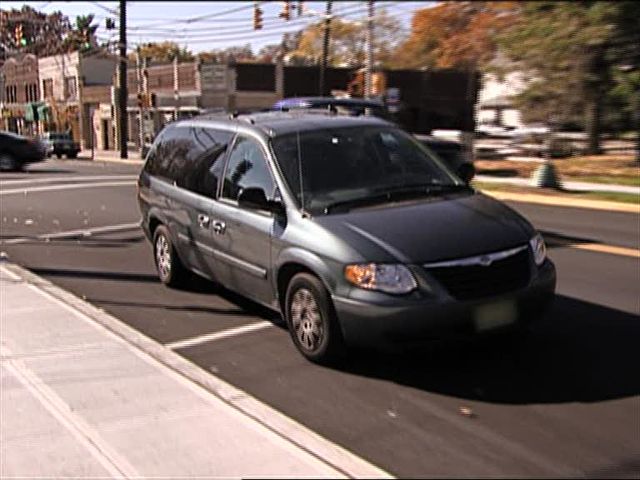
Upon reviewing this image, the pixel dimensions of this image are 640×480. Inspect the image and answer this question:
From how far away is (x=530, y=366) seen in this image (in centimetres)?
513

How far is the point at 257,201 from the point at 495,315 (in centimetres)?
198

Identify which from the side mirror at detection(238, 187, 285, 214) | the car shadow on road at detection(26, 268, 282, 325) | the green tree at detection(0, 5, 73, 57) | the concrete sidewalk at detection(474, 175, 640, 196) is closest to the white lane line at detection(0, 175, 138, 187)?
the green tree at detection(0, 5, 73, 57)

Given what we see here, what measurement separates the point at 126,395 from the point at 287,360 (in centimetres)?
123

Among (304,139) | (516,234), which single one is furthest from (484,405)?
(304,139)

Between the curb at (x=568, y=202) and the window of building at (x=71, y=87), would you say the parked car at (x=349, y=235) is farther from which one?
the window of building at (x=71, y=87)

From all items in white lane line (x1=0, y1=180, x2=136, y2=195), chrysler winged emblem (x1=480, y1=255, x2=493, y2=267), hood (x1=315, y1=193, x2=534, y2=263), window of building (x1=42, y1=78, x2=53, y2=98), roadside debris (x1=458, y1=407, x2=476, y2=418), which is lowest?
white lane line (x1=0, y1=180, x2=136, y2=195)

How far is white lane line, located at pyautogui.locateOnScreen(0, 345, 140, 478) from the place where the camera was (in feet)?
12.5

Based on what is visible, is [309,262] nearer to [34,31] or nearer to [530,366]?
[530,366]

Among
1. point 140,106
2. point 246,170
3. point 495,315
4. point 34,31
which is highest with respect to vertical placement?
point 34,31

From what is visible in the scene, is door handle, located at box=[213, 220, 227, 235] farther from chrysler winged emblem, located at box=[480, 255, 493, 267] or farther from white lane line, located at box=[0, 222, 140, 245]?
white lane line, located at box=[0, 222, 140, 245]

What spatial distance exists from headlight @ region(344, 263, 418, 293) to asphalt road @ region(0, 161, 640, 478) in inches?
25.5

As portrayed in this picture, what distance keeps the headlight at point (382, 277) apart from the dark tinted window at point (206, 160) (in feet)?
7.17

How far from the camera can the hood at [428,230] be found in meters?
4.79

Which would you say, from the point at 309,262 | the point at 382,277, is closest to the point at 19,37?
the point at 309,262
